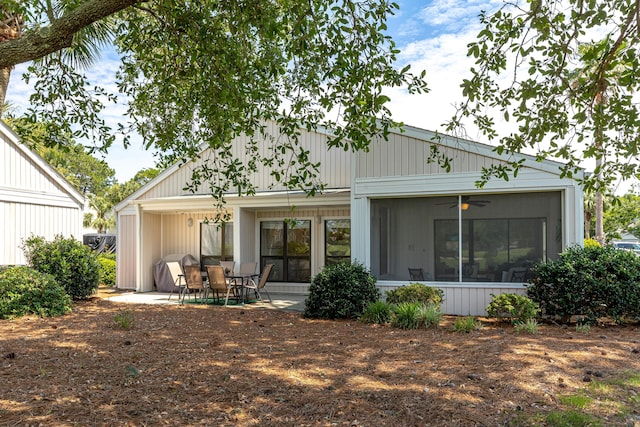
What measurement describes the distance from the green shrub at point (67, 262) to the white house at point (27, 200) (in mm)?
412

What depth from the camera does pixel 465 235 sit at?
31.3 feet

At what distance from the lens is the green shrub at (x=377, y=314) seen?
8.56 meters

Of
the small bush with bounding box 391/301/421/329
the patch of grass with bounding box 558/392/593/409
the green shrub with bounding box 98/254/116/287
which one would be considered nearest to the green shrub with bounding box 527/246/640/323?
the small bush with bounding box 391/301/421/329

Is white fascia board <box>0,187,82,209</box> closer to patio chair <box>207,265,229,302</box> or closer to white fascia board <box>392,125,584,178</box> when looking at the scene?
patio chair <box>207,265,229,302</box>

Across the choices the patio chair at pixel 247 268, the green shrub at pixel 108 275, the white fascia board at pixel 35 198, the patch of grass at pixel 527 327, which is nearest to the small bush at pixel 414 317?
the patch of grass at pixel 527 327

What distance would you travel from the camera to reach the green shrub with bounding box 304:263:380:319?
29.9 feet

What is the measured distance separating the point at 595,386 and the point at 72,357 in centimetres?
616

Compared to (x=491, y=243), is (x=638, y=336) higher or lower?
lower

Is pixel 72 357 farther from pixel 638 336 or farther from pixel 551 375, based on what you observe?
pixel 638 336

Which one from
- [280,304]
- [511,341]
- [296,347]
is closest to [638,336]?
[511,341]

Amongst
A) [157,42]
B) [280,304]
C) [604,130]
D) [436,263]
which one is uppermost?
[157,42]

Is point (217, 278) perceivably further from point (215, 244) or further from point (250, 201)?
point (215, 244)

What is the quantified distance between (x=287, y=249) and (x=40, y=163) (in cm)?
704

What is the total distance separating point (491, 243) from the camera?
938 centimetres
